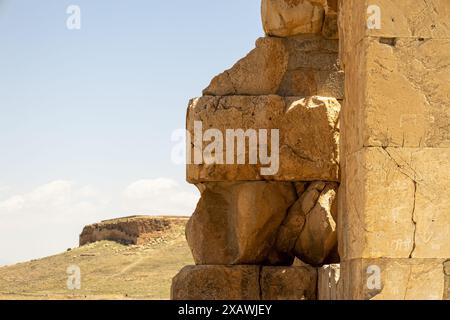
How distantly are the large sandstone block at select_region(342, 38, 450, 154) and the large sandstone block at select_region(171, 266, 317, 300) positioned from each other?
1.88 metres

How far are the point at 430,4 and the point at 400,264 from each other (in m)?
1.69

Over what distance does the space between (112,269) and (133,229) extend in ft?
16.2

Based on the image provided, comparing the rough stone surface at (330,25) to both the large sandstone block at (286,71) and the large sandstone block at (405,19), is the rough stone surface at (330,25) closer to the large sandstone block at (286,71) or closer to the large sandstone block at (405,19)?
the large sandstone block at (286,71)

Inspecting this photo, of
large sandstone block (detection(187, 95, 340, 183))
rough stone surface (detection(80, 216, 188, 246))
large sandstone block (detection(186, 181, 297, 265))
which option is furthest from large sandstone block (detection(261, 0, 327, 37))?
rough stone surface (detection(80, 216, 188, 246))

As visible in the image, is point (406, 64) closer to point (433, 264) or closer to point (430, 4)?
point (430, 4)

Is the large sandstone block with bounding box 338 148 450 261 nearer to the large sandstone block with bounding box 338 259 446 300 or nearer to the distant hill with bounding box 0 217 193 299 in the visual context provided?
the large sandstone block with bounding box 338 259 446 300

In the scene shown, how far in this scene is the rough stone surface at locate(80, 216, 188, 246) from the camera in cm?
3688

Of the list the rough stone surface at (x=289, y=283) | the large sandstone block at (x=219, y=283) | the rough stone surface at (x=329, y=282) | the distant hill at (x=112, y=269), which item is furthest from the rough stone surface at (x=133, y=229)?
the rough stone surface at (x=329, y=282)

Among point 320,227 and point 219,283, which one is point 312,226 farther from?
point 219,283

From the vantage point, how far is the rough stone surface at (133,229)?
121 feet

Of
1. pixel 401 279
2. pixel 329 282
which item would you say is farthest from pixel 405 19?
pixel 329 282

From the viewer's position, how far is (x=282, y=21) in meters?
8.00

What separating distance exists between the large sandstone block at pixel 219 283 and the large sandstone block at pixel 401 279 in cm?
187

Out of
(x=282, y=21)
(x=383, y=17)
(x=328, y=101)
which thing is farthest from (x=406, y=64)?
(x=282, y=21)
